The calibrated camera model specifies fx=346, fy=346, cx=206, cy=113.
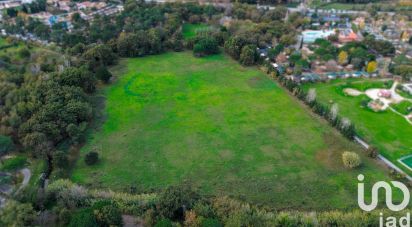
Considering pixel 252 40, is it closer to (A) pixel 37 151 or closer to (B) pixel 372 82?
(B) pixel 372 82

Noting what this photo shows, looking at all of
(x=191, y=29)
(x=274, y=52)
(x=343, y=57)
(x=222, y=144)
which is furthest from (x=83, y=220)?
(x=191, y=29)

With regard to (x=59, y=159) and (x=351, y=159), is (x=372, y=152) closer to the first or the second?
(x=351, y=159)

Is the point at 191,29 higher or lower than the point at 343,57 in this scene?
higher

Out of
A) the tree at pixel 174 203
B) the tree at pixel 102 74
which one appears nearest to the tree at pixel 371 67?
the tree at pixel 174 203

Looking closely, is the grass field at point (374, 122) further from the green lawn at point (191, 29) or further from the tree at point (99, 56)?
the tree at point (99, 56)

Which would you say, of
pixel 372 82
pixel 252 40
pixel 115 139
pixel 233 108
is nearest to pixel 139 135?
pixel 115 139

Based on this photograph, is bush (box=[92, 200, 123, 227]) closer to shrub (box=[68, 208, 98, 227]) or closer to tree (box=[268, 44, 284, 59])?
shrub (box=[68, 208, 98, 227])
